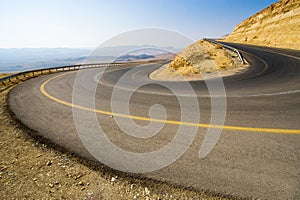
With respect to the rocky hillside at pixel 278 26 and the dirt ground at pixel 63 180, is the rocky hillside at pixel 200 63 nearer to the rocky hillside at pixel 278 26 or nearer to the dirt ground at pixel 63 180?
the dirt ground at pixel 63 180

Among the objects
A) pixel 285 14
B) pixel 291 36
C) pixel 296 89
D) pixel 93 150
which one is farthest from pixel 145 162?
pixel 285 14

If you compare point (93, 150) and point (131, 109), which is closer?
point (93, 150)

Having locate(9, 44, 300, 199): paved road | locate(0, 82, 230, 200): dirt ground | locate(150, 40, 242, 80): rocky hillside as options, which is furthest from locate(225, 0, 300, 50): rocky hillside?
locate(0, 82, 230, 200): dirt ground

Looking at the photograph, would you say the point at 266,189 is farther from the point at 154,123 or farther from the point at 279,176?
the point at 154,123

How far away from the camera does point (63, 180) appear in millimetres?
2818

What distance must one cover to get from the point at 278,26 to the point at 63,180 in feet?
141

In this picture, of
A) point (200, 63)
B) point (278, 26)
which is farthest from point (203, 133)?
point (278, 26)

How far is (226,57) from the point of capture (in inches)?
606

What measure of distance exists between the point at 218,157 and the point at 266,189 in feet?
2.68

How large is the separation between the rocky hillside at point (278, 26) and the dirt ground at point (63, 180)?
2970 cm

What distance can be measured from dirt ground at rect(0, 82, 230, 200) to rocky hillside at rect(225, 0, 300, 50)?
97.5ft

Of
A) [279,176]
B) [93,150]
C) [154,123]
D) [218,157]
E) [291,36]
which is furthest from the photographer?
Answer: [291,36]

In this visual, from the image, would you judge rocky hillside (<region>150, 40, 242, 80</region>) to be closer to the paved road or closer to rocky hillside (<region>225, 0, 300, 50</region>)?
the paved road

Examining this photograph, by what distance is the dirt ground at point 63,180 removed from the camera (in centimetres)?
246
